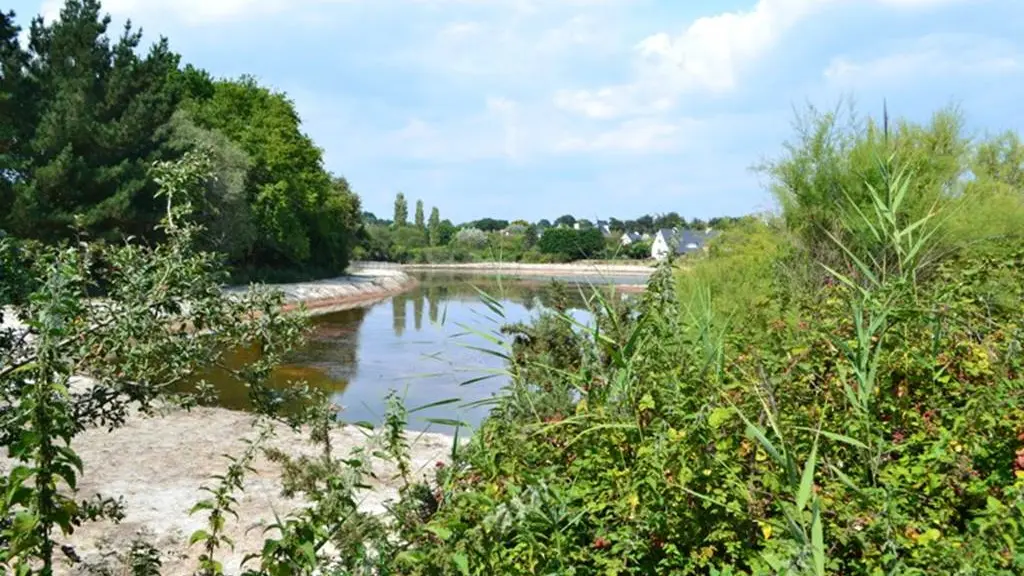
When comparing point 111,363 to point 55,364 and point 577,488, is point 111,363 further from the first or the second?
point 577,488

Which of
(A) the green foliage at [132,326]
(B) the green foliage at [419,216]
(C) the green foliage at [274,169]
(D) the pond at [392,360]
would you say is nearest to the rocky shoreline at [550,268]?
(D) the pond at [392,360]

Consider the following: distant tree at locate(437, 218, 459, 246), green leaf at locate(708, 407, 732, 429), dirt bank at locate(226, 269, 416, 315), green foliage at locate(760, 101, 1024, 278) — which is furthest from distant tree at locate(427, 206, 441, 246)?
green leaf at locate(708, 407, 732, 429)

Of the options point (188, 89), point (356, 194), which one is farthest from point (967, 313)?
point (356, 194)

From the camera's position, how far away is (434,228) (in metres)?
105

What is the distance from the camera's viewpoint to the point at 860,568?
250cm

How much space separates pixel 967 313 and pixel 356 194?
52407 mm

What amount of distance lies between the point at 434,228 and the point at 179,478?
97.4 m

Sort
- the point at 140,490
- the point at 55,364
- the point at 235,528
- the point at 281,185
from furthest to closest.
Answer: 1. the point at 281,185
2. the point at 140,490
3. the point at 235,528
4. the point at 55,364

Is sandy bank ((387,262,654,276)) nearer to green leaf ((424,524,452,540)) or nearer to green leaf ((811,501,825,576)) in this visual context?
green leaf ((424,524,452,540))

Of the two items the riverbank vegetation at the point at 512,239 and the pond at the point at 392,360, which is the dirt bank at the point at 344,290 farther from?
the riverbank vegetation at the point at 512,239

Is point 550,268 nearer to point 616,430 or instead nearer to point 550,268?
point 550,268

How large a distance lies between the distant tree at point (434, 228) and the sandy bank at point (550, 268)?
59.8ft

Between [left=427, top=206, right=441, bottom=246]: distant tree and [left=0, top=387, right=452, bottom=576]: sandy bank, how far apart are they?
8936 centimetres

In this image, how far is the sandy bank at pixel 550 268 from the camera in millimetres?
3945
